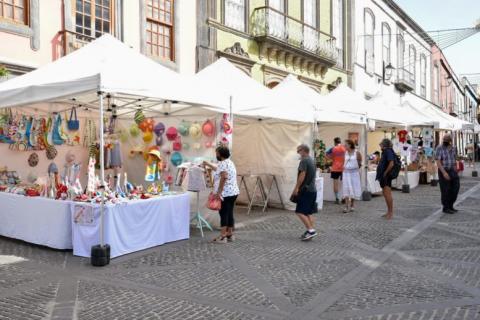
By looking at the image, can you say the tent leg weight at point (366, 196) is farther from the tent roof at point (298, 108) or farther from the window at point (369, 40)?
the window at point (369, 40)

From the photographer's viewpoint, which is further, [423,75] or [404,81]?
[423,75]

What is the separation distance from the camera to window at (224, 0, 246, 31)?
1617 centimetres

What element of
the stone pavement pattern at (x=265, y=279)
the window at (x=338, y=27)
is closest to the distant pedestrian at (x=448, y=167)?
the stone pavement pattern at (x=265, y=279)

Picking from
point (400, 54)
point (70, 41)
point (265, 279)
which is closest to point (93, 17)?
point (70, 41)

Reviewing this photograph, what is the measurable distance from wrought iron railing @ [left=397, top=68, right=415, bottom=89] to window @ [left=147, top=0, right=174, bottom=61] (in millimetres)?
21667

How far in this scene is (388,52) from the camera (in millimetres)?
30672

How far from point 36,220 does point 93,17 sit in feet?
20.3

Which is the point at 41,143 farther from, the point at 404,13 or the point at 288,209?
the point at 404,13

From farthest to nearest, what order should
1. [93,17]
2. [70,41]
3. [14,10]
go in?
[93,17], [70,41], [14,10]

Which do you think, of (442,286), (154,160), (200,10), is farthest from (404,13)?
(442,286)

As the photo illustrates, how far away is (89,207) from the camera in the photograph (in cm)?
668

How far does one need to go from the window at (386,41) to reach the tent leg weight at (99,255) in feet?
88.3

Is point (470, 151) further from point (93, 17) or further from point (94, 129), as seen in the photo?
point (94, 129)

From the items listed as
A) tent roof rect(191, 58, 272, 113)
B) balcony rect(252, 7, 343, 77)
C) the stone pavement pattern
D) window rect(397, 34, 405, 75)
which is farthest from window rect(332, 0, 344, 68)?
the stone pavement pattern
